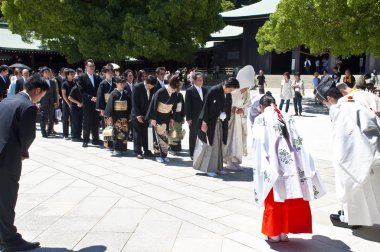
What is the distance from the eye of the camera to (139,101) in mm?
8750

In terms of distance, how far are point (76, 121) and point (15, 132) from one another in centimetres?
A: 676

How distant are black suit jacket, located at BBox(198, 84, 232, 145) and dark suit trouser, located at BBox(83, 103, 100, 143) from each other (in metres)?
3.80

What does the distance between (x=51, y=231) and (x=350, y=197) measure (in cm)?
337

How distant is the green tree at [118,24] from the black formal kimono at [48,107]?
12.9m

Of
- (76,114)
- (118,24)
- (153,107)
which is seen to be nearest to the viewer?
(153,107)

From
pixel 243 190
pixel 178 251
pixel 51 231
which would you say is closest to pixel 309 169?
pixel 178 251

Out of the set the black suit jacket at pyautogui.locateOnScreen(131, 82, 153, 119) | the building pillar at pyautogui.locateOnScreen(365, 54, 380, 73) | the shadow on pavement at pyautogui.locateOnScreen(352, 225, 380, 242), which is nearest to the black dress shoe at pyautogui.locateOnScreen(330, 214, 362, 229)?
the shadow on pavement at pyautogui.locateOnScreen(352, 225, 380, 242)

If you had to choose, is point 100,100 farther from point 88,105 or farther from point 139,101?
point 139,101

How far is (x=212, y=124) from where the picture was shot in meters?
7.12

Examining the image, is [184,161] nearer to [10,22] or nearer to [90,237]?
[90,237]

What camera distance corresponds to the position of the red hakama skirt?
426 cm

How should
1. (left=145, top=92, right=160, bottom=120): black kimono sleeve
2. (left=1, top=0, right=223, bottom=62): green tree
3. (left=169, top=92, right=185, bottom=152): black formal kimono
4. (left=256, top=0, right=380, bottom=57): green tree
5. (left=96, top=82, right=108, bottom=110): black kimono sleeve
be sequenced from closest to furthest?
(left=145, top=92, right=160, bottom=120): black kimono sleeve → (left=169, top=92, right=185, bottom=152): black formal kimono → (left=96, top=82, right=108, bottom=110): black kimono sleeve → (left=256, top=0, right=380, bottom=57): green tree → (left=1, top=0, right=223, bottom=62): green tree

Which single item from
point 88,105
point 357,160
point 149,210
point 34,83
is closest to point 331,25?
point 88,105

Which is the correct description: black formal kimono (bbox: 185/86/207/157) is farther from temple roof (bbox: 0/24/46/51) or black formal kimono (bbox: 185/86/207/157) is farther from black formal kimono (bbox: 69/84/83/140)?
temple roof (bbox: 0/24/46/51)
